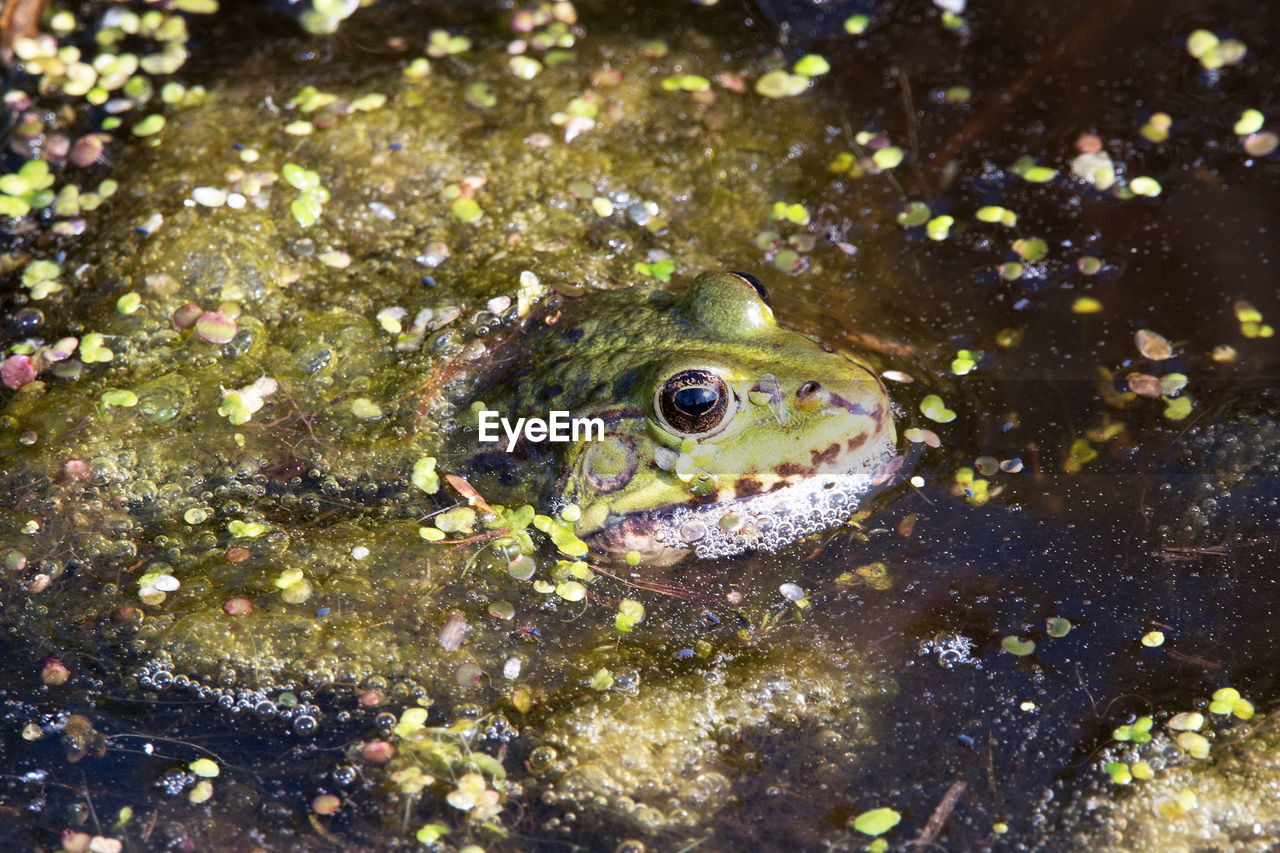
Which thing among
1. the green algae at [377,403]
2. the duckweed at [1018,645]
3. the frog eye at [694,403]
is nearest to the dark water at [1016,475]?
the duckweed at [1018,645]

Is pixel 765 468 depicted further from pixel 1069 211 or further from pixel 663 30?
pixel 663 30

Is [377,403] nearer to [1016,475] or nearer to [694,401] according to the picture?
[694,401]

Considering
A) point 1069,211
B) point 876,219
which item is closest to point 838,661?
point 876,219

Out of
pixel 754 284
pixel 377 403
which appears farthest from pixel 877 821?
pixel 377 403

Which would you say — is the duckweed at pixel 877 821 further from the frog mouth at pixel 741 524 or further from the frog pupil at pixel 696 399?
the frog pupil at pixel 696 399

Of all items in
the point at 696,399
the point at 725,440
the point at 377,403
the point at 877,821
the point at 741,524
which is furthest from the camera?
the point at 377,403

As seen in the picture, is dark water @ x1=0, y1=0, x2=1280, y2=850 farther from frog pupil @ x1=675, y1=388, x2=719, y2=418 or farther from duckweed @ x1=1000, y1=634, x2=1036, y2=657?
frog pupil @ x1=675, y1=388, x2=719, y2=418
